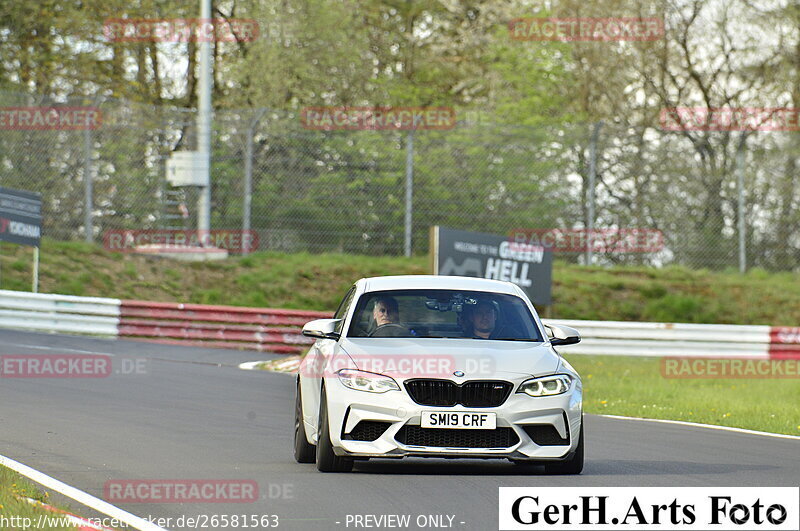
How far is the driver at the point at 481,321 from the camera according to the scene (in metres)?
10.4

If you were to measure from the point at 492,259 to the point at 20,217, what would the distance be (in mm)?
8847

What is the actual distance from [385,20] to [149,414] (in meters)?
32.7

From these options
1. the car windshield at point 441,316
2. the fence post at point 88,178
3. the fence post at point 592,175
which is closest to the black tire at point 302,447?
the car windshield at point 441,316

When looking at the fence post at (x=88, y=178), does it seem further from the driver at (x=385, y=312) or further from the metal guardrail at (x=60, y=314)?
the driver at (x=385, y=312)

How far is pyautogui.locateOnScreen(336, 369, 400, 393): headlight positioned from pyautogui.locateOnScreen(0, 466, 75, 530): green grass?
217 cm

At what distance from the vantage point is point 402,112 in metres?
35.9

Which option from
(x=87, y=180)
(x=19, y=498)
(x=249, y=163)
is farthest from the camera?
(x=249, y=163)

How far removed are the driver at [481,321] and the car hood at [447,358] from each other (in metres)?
0.34

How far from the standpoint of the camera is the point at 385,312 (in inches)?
411

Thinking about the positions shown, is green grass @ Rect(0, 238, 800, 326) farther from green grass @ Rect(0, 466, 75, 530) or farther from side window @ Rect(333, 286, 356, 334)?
green grass @ Rect(0, 466, 75, 530)

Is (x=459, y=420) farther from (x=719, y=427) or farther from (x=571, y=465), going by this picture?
(x=719, y=427)

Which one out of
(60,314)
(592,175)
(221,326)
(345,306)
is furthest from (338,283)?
(345,306)

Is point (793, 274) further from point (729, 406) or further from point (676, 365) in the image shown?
point (729, 406)

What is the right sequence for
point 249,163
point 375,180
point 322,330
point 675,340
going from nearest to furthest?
point 322,330, point 675,340, point 249,163, point 375,180
